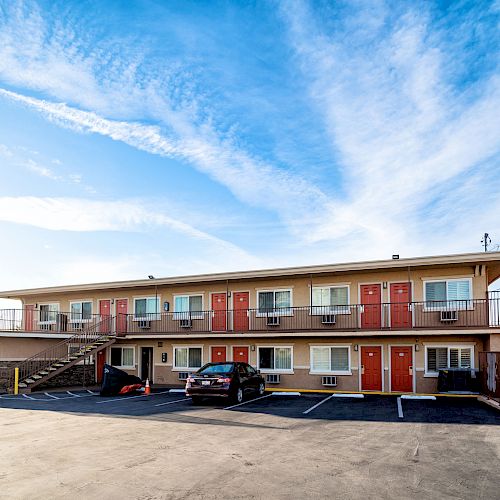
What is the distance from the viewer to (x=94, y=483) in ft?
25.2

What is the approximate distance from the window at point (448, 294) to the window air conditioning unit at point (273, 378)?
24.7 feet

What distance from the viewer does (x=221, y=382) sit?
58.5 ft

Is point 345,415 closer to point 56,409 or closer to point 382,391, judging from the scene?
Result: point 382,391

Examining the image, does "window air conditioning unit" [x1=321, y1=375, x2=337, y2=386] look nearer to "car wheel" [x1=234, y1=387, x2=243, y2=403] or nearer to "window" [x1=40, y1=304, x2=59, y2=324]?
"car wheel" [x1=234, y1=387, x2=243, y2=403]

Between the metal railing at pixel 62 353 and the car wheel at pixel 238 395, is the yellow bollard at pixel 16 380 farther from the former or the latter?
the car wheel at pixel 238 395

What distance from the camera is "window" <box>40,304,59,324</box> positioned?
104 feet

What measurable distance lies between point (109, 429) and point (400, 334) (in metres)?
12.7

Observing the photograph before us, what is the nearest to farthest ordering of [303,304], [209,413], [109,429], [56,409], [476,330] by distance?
[109,429], [209,413], [56,409], [476,330], [303,304]

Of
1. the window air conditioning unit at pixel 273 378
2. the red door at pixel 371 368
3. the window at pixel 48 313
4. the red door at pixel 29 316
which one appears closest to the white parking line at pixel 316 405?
the red door at pixel 371 368

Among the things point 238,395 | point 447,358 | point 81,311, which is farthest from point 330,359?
point 81,311

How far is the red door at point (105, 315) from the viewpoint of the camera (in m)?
29.1

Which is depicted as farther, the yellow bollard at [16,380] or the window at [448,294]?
the yellow bollard at [16,380]

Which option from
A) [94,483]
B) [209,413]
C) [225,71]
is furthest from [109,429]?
[225,71]

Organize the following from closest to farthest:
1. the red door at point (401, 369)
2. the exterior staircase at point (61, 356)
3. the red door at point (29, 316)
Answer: the red door at point (401, 369) → the exterior staircase at point (61, 356) → the red door at point (29, 316)
